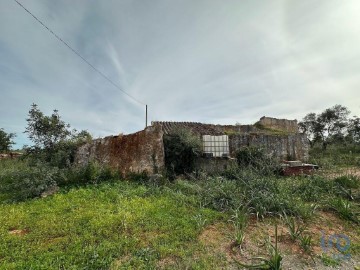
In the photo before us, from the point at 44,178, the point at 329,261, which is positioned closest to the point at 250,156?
the point at 329,261

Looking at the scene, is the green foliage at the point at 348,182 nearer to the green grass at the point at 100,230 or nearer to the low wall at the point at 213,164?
the low wall at the point at 213,164

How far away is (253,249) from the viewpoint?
3.34 metres

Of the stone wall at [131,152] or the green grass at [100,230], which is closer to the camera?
the green grass at [100,230]

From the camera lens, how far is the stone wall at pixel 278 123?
21.7 metres

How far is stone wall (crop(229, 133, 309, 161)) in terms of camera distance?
33.9 feet

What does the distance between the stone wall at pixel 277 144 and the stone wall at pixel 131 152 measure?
375 cm

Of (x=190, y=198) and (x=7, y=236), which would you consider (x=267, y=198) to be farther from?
(x=7, y=236)

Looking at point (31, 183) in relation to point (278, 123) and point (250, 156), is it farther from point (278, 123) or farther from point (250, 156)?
point (278, 123)

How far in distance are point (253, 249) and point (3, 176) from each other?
877cm

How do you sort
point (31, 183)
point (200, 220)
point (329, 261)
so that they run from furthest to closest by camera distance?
1. point (31, 183)
2. point (200, 220)
3. point (329, 261)

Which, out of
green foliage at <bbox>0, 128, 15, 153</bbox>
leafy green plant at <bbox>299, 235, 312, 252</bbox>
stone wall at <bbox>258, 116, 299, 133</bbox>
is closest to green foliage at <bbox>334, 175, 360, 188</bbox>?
leafy green plant at <bbox>299, 235, 312, 252</bbox>

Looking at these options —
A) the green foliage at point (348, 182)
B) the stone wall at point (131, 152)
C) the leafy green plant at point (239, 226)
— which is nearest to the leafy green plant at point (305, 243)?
the leafy green plant at point (239, 226)

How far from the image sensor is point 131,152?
791 cm

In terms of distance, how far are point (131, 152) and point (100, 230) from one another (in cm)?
428
